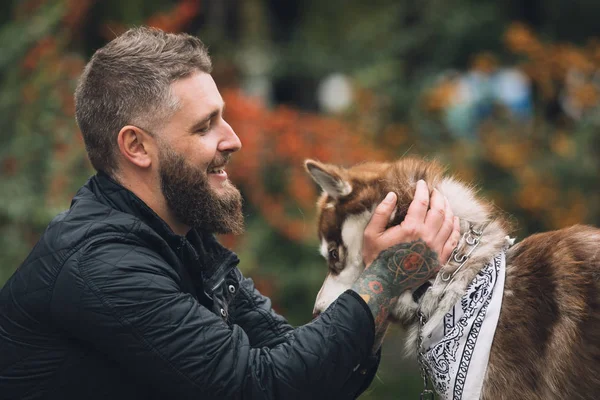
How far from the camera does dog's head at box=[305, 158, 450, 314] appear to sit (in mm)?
2947

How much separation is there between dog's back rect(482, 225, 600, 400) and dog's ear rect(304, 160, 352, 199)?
2.44 feet

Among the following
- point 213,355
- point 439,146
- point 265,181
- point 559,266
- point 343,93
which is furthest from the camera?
point 343,93

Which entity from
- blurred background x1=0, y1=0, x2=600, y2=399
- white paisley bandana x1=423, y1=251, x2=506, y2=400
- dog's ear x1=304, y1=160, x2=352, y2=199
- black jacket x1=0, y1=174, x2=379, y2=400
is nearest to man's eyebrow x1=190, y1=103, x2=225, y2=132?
black jacket x1=0, y1=174, x2=379, y2=400

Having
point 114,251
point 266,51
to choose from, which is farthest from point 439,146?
point 114,251

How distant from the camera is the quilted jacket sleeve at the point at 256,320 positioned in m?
3.08

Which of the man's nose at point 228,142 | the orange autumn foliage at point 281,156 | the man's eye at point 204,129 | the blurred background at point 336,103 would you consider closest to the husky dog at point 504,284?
the man's nose at point 228,142

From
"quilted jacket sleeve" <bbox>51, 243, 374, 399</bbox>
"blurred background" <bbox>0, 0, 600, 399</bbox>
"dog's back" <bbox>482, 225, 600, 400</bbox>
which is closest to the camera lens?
"quilted jacket sleeve" <bbox>51, 243, 374, 399</bbox>

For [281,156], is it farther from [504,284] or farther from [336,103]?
[504,284]

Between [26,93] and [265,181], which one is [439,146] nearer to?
[265,181]

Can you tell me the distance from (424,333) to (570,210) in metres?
5.19

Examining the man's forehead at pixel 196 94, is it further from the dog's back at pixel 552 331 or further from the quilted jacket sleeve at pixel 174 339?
the dog's back at pixel 552 331

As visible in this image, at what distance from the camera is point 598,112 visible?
24.3 feet

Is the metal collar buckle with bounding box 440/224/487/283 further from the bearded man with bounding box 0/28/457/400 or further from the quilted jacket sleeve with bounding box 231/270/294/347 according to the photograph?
the quilted jacket sleeve with bounding box 231/270/294/347

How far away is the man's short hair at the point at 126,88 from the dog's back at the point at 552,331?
4.58ft
